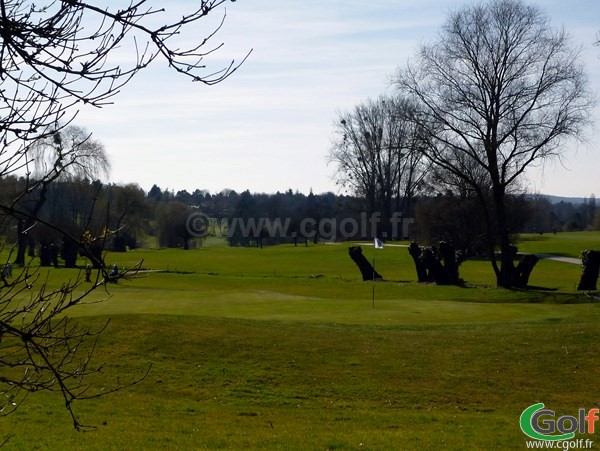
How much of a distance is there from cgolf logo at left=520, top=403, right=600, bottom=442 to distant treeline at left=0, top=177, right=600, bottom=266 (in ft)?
25.0

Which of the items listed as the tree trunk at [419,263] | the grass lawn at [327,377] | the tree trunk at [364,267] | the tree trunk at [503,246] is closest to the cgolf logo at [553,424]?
the grass lawn at [327,377]

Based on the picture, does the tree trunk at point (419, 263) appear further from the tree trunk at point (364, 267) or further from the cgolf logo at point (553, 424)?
the cgolf logo at point (553, 424)

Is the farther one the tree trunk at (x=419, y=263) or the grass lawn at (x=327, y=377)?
the tree trunk at (x=419, y=263)

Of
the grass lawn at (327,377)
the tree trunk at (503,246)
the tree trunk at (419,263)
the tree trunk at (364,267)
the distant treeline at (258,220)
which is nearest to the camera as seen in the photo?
the grass lawn at (327,377)

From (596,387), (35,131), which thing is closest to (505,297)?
(596,387)

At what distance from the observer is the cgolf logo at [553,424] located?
33.5 ft

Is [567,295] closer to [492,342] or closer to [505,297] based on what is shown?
[505,297]

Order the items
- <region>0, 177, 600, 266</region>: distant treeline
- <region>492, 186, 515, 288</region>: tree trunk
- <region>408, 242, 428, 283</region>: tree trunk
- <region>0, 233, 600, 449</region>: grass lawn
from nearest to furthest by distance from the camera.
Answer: <region>0, 233, 600, 449</region>: grass lawn, <region>492, 186, 515, 288</region>: tree trunk, <region>408, 242, 428, 283</region>: tree trunk, <region>0, 177, 600, 266</region>: distant treeline

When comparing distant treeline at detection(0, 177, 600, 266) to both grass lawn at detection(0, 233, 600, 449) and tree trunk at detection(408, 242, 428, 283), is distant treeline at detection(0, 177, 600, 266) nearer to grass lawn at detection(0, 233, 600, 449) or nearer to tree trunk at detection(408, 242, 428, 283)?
tree trunk at detection(408, 242, 428, 283)

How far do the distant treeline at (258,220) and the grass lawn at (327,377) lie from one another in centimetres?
519

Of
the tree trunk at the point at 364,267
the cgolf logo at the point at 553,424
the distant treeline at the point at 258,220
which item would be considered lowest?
the cgolf logo at the point at 553,424

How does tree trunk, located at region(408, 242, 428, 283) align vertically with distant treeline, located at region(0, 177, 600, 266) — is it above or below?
below

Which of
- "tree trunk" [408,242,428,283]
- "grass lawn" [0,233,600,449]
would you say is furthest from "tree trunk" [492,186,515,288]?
"grass lawn" [0,233,600,449]

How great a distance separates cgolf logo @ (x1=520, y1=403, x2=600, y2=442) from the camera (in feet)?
33.5
